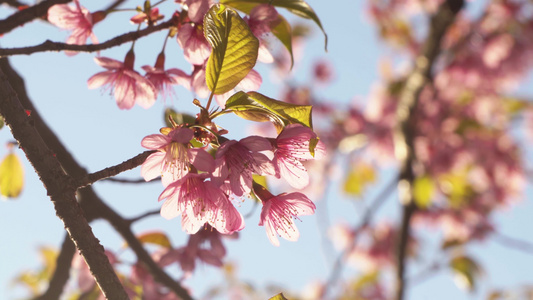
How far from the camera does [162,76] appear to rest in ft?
3.12

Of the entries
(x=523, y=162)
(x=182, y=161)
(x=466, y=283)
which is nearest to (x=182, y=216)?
(x=182, y=161)

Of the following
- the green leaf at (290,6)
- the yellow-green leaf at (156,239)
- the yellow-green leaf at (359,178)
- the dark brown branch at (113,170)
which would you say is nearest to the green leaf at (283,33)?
the green leaf at (290,6)

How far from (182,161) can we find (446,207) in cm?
433

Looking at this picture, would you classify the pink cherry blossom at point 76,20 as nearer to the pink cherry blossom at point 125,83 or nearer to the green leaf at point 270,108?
the pink cherry blossom at point 125,83

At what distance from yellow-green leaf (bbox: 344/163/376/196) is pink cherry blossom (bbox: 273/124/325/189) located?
10.4 ft

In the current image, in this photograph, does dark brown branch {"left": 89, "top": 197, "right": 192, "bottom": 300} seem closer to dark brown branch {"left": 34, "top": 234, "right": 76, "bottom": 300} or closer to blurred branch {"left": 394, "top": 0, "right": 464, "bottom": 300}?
dark brown branch {"left": 34, "top": 234, "right": 76, "bottom": 300}

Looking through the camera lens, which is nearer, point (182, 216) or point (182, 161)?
point (182, 161)

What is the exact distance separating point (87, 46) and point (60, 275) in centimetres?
60

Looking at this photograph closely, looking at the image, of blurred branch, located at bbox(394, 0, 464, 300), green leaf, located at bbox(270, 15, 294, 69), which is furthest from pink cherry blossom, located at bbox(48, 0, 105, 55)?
blurred branch, located at bbox(394, 0, 464, 300)

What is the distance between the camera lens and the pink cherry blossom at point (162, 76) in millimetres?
918

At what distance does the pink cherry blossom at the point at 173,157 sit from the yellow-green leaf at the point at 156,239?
30.0 inches

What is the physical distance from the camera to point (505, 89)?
502cm

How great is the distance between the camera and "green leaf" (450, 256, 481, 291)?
2783 millimetres

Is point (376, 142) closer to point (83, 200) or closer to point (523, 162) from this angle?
point (523, 162)
